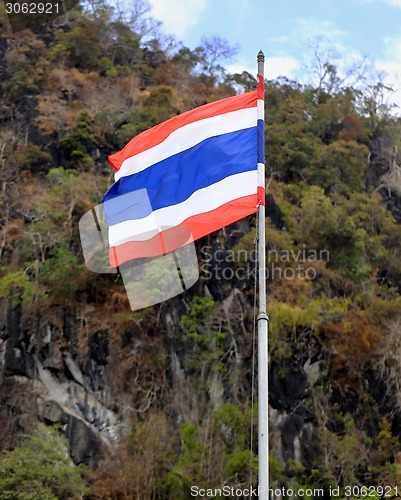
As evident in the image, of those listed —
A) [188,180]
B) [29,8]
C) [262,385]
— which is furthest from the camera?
[29,8]

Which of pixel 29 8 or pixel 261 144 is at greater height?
pixel 29 8

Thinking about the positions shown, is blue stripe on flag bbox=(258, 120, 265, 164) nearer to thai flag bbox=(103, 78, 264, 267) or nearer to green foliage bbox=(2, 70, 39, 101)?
thai flag bbox=(103, 78, 264, 267)

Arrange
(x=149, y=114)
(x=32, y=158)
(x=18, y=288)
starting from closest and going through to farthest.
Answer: (x=18, y=288), (x=32, y=158), (x=149, y=114)

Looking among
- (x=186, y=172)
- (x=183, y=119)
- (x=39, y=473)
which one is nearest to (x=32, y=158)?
(x=39, y=473)

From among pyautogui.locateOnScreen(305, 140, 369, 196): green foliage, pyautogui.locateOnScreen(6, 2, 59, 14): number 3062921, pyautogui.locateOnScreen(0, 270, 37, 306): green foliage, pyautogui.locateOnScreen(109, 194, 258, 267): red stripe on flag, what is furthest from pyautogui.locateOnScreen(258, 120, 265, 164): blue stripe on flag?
pyautogui.locateOnScreen(6, 2, 59, 14): number 3062921

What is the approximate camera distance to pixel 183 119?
7.52 meters

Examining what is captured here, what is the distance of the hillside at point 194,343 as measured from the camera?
53.6 ft

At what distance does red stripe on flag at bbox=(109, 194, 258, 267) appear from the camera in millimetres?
6734

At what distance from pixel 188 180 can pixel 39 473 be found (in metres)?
9.36

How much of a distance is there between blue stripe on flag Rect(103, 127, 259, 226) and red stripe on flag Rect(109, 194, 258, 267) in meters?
0.28

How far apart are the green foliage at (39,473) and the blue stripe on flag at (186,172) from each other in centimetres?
859

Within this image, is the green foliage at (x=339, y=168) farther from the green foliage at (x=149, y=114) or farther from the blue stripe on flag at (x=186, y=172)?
the blue stripe on flag at (x=186, y=172)

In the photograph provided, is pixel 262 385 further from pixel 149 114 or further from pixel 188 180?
pixel 149 114

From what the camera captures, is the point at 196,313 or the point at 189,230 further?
the point at 196,313
